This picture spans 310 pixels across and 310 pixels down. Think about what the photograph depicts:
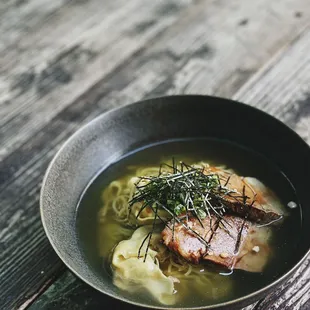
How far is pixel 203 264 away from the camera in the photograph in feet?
6.61

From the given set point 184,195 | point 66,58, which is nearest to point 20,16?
point 66,58

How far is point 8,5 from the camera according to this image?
403cm

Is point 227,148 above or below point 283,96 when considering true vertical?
above

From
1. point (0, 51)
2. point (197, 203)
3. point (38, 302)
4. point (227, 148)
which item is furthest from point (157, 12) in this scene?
point (38, 302)

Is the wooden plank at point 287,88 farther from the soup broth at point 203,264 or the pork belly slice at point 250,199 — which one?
the pork belly slice at point 250,199

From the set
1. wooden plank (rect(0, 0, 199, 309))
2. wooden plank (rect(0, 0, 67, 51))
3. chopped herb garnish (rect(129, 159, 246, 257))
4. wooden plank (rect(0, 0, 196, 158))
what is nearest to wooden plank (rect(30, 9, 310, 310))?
wooden plank (rect(0, 0, 199, 309))

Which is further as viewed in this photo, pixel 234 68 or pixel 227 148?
pixel 234 68

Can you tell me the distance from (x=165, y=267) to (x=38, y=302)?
555mm

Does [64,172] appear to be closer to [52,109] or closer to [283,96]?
[52,109]

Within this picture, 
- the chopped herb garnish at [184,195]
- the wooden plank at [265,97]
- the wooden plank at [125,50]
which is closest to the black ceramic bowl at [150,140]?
the wooden plank at [265,97]

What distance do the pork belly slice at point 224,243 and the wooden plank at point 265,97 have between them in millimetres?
181

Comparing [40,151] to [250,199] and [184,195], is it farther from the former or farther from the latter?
[250,199]

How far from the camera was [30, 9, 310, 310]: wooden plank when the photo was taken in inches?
81.7

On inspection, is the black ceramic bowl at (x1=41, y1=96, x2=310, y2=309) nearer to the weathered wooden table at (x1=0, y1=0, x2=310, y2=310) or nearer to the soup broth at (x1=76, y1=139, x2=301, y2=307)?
the soup broth at (x1=76, y1=139, x2=301, y2=307)
